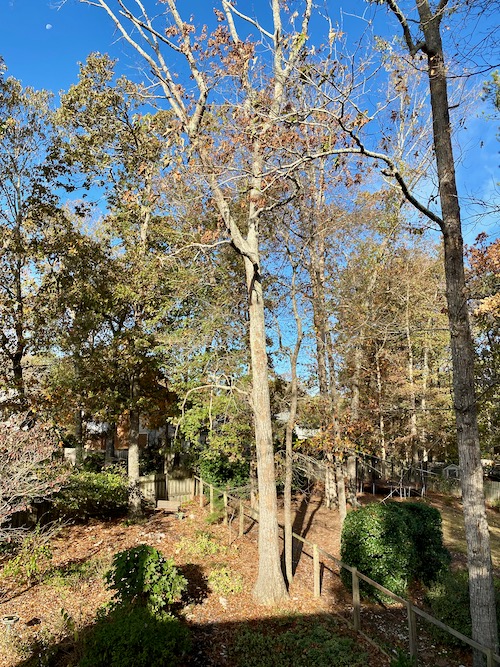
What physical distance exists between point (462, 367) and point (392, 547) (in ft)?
15.1

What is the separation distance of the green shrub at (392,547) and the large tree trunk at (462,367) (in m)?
3.17

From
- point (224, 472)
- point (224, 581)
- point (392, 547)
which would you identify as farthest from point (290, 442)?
point (224, 472)

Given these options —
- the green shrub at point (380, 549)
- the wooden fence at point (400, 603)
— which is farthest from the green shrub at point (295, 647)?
the green shrub at point (380, 549)

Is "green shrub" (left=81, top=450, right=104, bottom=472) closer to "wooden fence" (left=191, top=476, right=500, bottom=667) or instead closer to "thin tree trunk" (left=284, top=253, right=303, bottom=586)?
"wooden fence" (left=191, top=476, right=500, bottom=667)

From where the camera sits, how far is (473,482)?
16.5 ft

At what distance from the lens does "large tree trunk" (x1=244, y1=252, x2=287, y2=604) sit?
7305 millimetres

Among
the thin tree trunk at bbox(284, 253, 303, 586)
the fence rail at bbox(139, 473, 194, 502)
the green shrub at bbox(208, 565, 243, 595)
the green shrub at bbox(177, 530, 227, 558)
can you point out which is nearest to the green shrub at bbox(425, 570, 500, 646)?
the thin tree trunk at bbox(284, 253, 303, 586)

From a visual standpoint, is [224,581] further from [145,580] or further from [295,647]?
[145,580]

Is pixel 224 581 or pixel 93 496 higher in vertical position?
pixel 93 496

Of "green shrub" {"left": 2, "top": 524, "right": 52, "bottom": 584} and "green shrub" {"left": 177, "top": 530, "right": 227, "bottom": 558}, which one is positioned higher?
"green shrub" {"left": 2, "top": 524, "right": 52, "bottom": 584}

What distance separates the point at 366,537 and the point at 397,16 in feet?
26.9

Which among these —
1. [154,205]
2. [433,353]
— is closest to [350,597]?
[154,205]

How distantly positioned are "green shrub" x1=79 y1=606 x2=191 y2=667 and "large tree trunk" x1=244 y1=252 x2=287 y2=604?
2479 millimetres

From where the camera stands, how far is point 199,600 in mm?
7031
